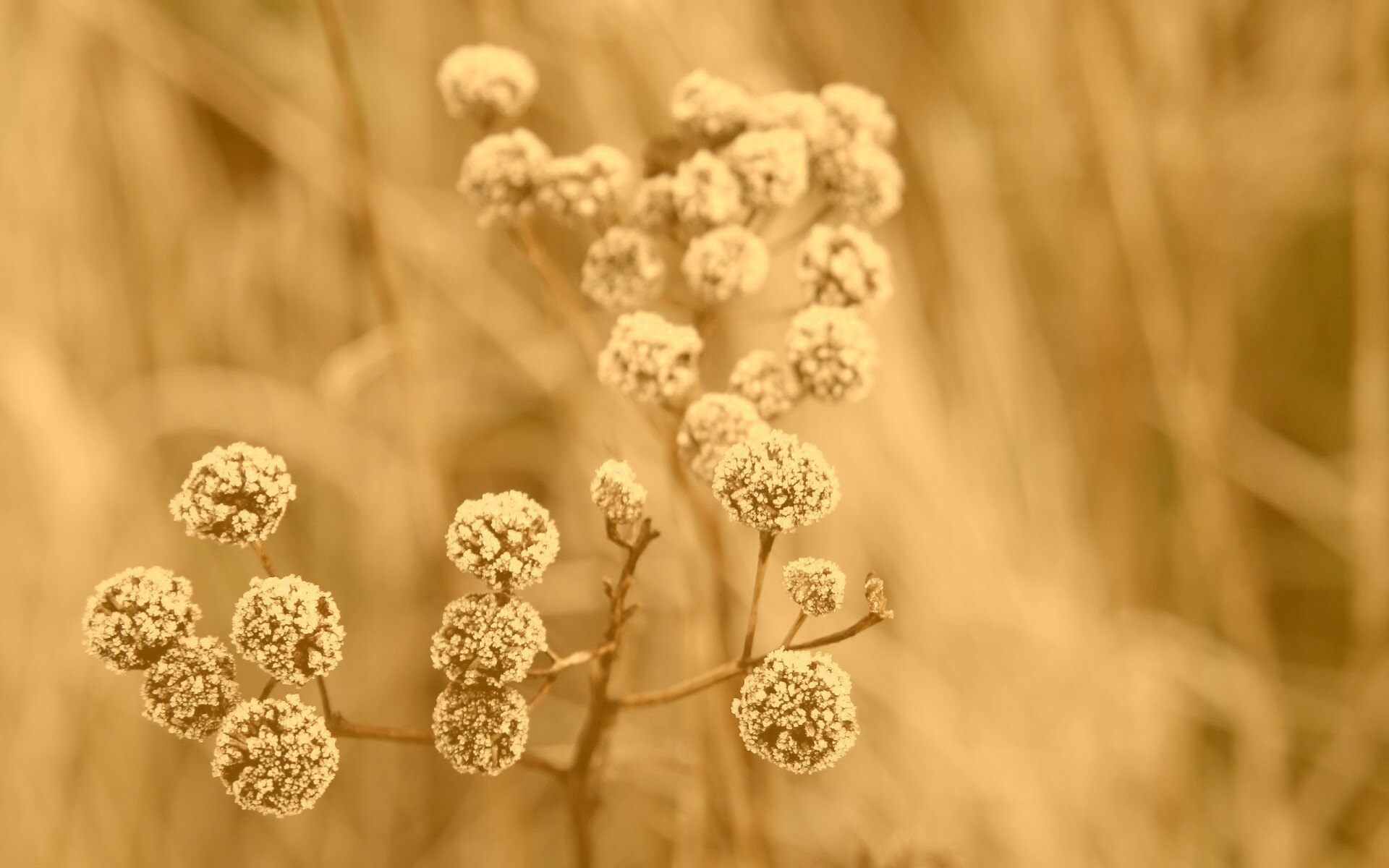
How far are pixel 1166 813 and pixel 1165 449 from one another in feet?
2.05

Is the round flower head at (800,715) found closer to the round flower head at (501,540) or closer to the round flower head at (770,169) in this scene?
the round flower head at (501,540)

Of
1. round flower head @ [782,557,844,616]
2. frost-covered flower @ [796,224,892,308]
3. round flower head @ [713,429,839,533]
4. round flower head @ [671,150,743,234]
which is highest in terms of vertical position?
round flower head @ [671,150,743,234]

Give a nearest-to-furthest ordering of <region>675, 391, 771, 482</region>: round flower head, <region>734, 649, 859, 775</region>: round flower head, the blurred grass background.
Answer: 1. <region>734, 649, 859, 775</region>: round flower head
2. <region>675, 391, 771, 482</region>: round flower head
3. the blurred grass background

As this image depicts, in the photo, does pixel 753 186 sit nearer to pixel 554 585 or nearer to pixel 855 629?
pixel 855 629

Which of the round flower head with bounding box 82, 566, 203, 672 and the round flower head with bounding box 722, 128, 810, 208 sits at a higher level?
the round flower head with bounding box 722, 128, 810, 208

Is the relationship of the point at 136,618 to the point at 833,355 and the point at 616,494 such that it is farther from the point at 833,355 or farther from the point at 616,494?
the point at 833,355

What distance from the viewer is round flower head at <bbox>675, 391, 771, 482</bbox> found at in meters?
0.57

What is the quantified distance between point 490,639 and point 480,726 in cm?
4

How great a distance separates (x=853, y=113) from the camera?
29.2 inches

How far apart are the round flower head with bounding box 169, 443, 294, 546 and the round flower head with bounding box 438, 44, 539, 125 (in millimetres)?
363

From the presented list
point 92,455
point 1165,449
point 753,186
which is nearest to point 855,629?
point 753,186

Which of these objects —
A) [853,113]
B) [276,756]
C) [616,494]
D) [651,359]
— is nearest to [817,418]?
[853,113]

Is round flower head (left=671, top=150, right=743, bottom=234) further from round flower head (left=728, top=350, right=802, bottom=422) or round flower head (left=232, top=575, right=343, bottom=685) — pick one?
round flower head (left=232, top=575, right=343, bottom=685)

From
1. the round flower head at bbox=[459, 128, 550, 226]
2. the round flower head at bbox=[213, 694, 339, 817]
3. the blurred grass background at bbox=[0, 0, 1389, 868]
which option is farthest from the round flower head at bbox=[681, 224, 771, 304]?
the blurred grass background at bbox=[0, 0, 1389, 868]
